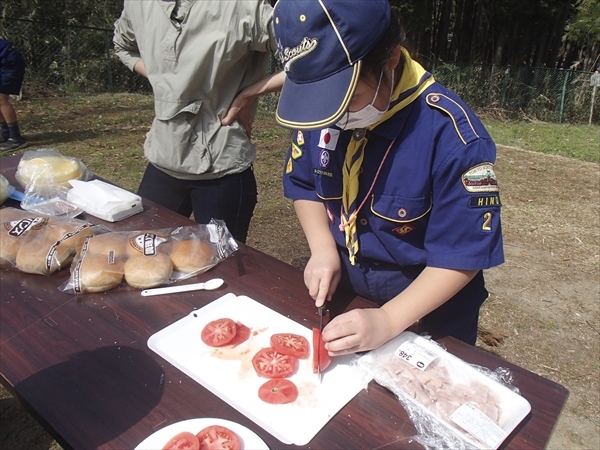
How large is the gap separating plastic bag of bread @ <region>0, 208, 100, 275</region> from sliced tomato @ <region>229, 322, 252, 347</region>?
Answer: 2.28 feet

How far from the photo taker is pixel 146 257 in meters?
1.65

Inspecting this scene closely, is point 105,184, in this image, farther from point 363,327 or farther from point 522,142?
point 522,142

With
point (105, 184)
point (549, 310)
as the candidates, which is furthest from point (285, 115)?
point (549, 310)

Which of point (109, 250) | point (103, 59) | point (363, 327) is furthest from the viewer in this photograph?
point (103, 59)

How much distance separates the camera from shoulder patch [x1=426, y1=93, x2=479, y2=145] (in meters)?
1.29

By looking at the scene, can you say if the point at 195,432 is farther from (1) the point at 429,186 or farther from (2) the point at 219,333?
(1) the point at 429,186

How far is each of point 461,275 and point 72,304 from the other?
117cm

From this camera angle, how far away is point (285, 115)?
1.25 metres

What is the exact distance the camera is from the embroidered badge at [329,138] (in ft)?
5.11

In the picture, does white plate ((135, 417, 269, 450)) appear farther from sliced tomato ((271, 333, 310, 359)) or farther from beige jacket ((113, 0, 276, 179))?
beige jacket ((113, 0, 276, 179))

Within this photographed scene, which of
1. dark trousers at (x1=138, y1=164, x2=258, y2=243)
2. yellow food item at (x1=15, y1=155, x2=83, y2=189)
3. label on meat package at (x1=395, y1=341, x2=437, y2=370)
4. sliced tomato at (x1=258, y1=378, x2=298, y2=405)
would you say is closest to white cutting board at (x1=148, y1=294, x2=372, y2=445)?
sliced tomato at (x1=258, y1=378, x2=298, y2=405)

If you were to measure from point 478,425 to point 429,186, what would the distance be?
0.62 metres

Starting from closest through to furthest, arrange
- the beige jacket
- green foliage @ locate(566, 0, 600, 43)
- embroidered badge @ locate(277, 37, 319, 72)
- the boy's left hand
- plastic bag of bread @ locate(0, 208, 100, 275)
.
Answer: embroidered badge @ locate(277, 37, 319, 72) → the boy's left hand → plastic bag of bread @ locate(0, 208, 100, 275) → the beige jacket → green foliage @ locate(566, 0, 600, 43)

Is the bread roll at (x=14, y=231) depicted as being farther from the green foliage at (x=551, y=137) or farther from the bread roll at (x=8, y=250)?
the green foliage at (x=551, y=137)
